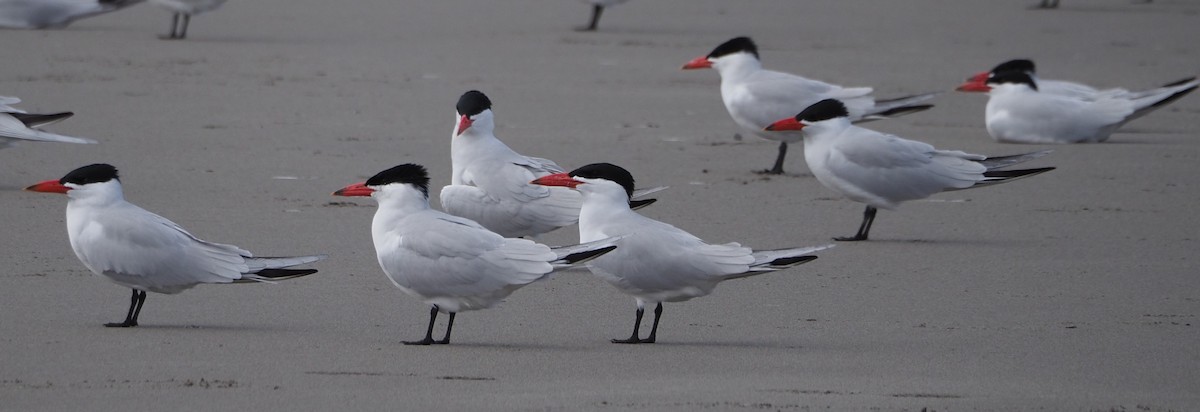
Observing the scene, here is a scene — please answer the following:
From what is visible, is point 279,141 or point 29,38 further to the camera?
point 29,38

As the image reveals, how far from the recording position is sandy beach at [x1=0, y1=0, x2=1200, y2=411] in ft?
13.9

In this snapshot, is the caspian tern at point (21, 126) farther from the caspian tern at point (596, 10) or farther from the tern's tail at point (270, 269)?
the caspian tern at point (596, 10)

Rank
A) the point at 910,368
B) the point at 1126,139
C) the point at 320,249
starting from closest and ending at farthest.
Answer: the point at 910,368
the point at 320,249
the point at 1126,139

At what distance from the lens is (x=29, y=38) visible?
11.6 m

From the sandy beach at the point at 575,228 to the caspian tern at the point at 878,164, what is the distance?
211 mm

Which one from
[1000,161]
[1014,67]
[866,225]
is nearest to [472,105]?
[866,225]

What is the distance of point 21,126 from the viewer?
23.4 ft

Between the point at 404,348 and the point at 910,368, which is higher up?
the point at 910,368

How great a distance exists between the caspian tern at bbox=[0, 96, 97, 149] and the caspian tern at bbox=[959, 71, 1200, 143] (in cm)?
548

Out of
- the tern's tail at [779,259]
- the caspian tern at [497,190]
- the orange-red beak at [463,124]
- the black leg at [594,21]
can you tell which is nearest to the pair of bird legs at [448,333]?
the tern's tail at [779,259]

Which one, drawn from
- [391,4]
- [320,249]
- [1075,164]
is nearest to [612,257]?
[320,249]

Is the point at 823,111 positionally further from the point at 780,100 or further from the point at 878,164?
the point at 780,100

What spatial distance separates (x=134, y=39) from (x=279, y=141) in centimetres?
403

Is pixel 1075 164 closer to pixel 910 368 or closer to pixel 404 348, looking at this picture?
pixel 910 368
